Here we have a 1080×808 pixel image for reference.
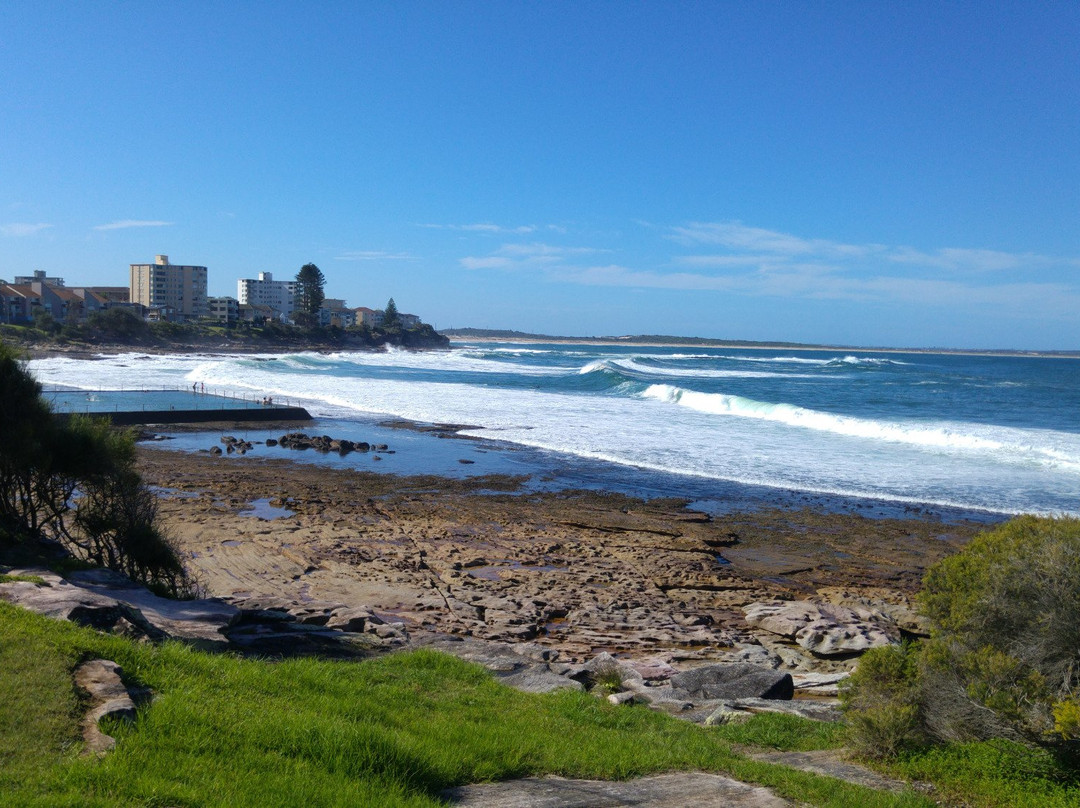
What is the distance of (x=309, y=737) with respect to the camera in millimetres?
4844

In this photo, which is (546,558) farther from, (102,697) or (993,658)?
(102,697)

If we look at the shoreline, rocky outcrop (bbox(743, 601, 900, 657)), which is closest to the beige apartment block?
the shoreline

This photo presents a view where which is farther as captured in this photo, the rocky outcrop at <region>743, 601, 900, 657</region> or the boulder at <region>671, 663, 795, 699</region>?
the rocky outcrop at <region>743, 601, 900, 657</region>

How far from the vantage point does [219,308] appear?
13588 cm

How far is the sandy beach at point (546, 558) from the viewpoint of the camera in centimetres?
1187

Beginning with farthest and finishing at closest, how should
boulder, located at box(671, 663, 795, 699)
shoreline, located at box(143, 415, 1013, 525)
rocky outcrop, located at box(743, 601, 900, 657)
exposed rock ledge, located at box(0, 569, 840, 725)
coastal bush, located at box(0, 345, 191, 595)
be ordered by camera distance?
shoreline, located at box(143, 415, 1013, 525) < rocky outcrop, located at box(743, 601, 900, 657) < coastal bush, located at box(0, 345, 191, 595) < boulder, located at box(671, 663, 795, 699) < exposed rock ledge, located at box(0, 569, 840, 725)

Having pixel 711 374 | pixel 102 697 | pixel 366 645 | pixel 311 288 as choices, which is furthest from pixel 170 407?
pixel 311 288

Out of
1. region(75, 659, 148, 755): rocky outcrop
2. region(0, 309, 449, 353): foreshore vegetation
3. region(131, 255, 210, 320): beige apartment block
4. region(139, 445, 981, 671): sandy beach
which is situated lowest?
region(139, 445, 981, 671): sandy beach

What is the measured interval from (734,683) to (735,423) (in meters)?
31.5

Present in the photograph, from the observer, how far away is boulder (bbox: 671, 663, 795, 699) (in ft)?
28.0

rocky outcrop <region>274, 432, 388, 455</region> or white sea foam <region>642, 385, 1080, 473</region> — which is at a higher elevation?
white sea foam <region>642, 385, 1080, 473</region>

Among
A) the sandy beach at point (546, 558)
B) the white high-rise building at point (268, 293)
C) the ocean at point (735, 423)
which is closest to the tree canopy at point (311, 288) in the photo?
the white high-rise building at point (268, 293)

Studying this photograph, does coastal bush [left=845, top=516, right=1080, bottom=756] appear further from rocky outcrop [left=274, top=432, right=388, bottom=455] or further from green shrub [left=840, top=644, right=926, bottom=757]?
rocky outcrop [left=274, top=432, right=388, bottom=455]

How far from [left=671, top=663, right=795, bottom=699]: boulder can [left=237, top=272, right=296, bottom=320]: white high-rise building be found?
184 metres
